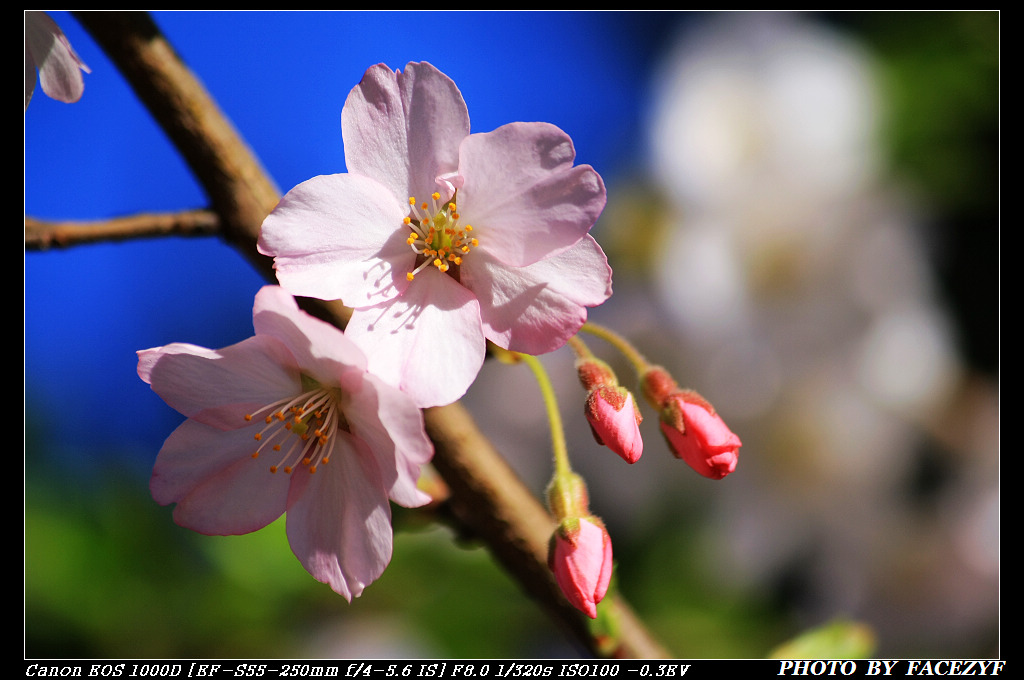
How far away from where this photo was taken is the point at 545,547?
0.74 meters

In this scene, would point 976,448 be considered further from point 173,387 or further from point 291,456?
point 173,387

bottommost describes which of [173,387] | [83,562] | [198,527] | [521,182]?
[83,562]

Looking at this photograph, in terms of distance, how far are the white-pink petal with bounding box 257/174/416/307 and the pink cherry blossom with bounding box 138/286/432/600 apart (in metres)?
0.05

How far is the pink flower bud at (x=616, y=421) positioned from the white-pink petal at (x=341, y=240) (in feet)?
0.62

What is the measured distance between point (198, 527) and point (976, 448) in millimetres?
1643

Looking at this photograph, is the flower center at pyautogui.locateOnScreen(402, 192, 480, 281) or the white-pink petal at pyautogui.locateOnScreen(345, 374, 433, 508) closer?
the white-pink petal at pyautogui.locateOnScreen(345, 374, 433, 508)

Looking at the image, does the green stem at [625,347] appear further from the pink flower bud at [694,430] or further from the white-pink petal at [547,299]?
the white-pink petal at [547,299]

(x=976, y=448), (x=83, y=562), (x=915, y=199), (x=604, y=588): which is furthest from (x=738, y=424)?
(x=83, y=562)

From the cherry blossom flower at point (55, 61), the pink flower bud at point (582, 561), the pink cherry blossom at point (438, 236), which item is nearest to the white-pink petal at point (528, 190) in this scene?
the pink cherry blossom at point (438, 236)

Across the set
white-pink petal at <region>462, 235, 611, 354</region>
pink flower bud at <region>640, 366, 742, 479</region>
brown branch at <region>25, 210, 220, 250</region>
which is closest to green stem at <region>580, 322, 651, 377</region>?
pink flower bud at <region>640, 366, 742, 479</region>

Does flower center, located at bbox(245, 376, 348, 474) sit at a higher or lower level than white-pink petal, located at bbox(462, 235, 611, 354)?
lower

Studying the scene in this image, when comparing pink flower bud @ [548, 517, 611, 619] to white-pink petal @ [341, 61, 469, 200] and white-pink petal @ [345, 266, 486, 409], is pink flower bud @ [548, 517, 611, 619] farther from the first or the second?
white-pink petal @ [341, 61, 469, 200]

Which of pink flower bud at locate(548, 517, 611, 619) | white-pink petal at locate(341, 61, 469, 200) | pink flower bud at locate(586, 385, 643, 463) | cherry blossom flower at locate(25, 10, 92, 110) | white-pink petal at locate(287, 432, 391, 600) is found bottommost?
pink flower bud at locate(548, 517, 611, 619)

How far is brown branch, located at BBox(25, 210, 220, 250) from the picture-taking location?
672 mm
